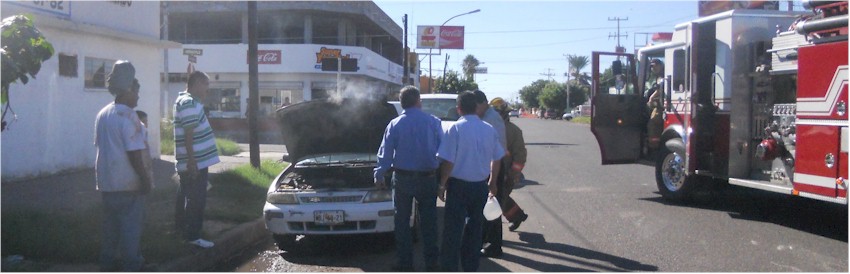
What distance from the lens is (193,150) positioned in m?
7.04

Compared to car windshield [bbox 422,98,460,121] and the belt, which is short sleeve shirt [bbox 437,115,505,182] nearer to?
the belt

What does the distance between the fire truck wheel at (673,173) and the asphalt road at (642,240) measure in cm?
20

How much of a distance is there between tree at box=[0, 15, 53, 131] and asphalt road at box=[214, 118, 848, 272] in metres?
2.44

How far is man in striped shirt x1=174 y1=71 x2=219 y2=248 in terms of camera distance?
702 centimetres

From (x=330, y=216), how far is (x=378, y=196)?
514mm

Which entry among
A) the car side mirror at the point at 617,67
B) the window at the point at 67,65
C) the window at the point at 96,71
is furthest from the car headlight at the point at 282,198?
the window at the point at 96,71

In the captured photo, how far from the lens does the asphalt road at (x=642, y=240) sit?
7.24 meters

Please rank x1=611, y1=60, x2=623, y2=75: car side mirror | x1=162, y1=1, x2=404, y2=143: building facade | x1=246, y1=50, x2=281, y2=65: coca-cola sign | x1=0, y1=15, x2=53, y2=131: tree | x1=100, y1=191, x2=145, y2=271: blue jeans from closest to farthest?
x1=0, y1=15, x2=53, y2=131: tree → x1=100, y1=191, x2=145, y2=271: blue jeans → x1=611, y1=60, x2=623, y2=75: car side mirror → x1=162, y1=1, x2=404, y2=143: building facade → x1=246, y1=50, x2=281, y2=65: coca-cola sign

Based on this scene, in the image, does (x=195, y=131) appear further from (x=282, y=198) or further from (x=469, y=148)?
(x=469, y=148)

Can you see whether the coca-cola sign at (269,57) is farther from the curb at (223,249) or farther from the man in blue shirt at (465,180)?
the man in blue shirt at (465,180)

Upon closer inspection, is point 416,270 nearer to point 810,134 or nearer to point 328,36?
point 810,134

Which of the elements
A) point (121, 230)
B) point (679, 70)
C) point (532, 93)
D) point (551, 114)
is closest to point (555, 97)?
point (551, 114)

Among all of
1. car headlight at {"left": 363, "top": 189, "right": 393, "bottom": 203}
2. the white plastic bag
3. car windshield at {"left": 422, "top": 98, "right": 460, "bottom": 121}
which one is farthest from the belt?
car windshield at {"left": 422, "top": 98, "right": 460, "bottom": 121}

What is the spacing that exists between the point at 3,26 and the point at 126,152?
1.24 metres
